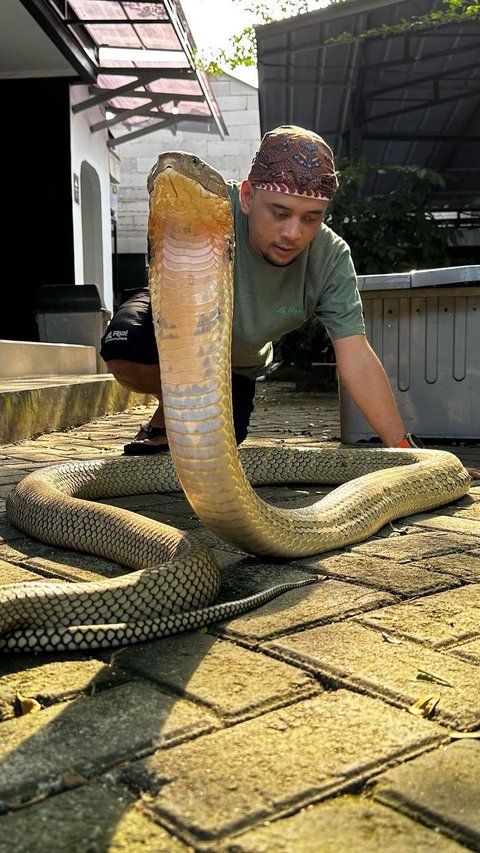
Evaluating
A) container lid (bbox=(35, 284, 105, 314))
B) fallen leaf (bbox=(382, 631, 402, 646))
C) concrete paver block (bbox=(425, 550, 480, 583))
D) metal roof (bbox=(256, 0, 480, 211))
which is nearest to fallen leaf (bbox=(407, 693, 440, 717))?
fallen leaf (bbox=(382, 631, 402, 646))

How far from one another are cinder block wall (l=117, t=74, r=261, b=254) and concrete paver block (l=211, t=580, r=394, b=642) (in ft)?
51.2

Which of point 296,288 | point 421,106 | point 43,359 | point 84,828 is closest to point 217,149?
point 421,106

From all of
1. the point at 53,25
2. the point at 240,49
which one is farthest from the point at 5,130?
the point at 240,49

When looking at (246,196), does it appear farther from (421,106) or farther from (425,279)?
(421,106)

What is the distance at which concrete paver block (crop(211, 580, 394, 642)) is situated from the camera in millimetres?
1850

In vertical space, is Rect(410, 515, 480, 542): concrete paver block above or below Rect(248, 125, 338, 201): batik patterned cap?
below

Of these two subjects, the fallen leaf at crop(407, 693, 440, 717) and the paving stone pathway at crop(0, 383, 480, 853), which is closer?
the paving stone pathway at crop(0, 383, 480, 853)

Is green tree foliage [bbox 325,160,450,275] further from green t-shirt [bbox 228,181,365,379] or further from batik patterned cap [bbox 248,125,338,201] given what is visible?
batik patterned cap [bbox 248,125,338,201]

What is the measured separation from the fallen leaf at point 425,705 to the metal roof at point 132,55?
8.40 metres

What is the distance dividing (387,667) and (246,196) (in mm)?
1857

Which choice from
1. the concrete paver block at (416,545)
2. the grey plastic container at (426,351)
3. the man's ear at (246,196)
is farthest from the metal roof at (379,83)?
the concrete paver block at (416,545)

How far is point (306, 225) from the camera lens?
2902mm

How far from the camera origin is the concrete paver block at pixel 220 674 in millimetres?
1482

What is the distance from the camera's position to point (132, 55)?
1090 centimetres
